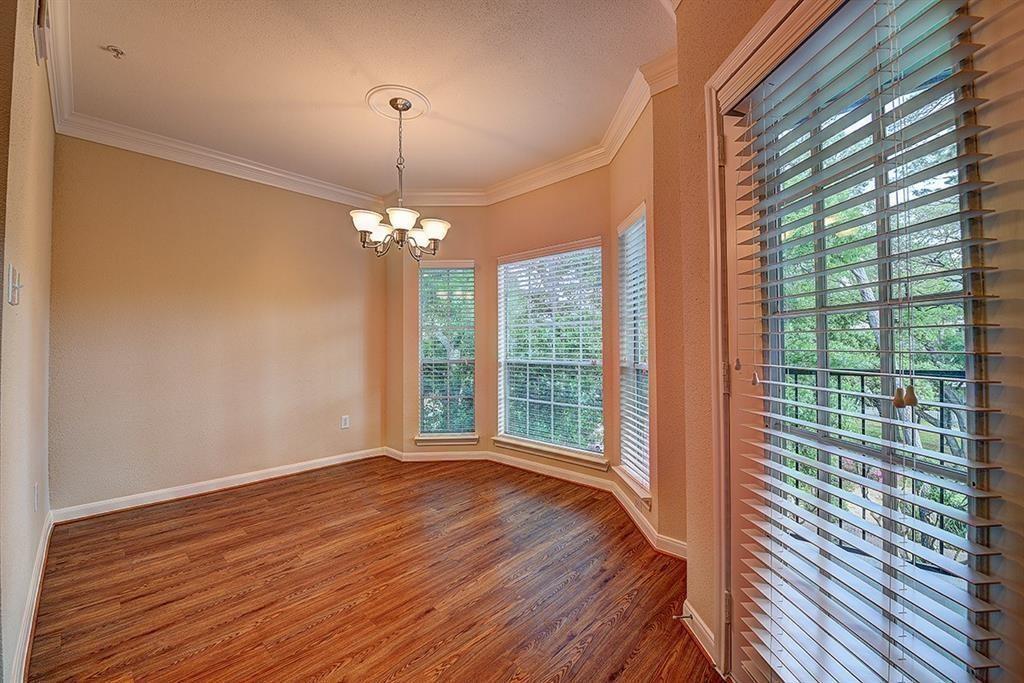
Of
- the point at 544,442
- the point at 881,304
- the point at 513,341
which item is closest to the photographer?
the point at 881,304

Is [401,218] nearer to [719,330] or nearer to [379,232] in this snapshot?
[379,232]

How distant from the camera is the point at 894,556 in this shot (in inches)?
35.2

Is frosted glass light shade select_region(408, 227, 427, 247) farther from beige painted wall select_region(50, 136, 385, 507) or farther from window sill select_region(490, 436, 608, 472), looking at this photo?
window sill select_region(490, 436, 608, 472)

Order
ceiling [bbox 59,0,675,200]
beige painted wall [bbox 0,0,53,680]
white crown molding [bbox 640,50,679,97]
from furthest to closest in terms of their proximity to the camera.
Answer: white crown molding [bbox 640,50,679,97] < ceiling [bbox 59,0,675,200] < beige painted wall [bbox 0,0,53,680]

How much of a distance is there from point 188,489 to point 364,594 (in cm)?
226

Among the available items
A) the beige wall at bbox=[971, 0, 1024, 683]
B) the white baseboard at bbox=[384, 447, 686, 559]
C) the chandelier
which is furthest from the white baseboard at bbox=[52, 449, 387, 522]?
the beige wall at bbox=[971, 0, 1024, 683]

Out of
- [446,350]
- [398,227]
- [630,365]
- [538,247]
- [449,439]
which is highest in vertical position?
[538,247]

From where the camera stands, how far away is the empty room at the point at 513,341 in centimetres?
84

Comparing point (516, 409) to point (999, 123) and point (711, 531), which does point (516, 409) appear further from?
point (999, 123)

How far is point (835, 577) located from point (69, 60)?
13.4 feet

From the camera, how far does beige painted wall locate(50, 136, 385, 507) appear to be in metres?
2.84

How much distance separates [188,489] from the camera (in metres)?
3.28

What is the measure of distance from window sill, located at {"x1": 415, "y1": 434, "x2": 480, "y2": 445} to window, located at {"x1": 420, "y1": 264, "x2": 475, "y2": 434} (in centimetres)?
5

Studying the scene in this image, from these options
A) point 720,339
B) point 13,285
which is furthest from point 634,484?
point 13,285
